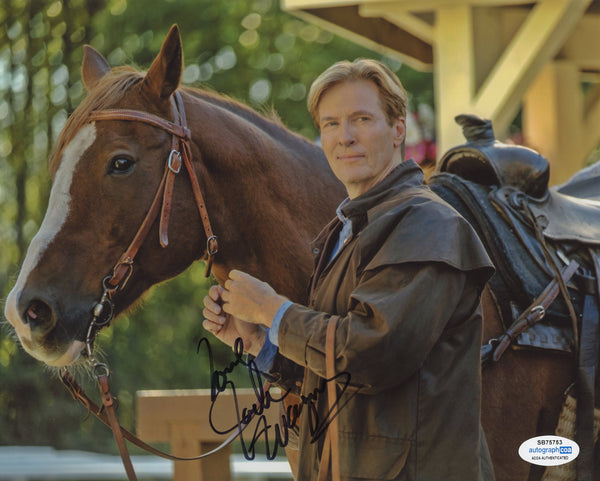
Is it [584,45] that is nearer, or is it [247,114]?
[247,114]

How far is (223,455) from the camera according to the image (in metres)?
3.28

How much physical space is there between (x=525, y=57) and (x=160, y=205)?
3110 millimetres

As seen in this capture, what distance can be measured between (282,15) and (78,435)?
18.3ft

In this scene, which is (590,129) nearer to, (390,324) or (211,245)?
(211,245)

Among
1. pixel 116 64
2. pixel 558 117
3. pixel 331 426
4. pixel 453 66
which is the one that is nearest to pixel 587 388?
pixel 331 426

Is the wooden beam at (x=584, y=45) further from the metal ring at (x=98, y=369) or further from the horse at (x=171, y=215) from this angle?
the metal ring at (x=98, y=369)

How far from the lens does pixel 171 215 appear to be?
220 cm

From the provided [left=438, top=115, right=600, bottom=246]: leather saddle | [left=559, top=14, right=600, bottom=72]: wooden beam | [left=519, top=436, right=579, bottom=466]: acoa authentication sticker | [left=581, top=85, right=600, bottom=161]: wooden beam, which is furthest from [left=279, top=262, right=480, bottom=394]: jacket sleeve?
[left=559, top=14, right=600, bottom=72]: wooden beam

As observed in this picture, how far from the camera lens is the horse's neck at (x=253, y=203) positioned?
2.33 metres

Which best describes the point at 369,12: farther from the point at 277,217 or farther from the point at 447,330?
the point at 447,330

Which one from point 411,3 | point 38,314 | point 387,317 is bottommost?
point 387,317

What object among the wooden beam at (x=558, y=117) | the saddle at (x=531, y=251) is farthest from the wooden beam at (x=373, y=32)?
the saddle at (x=531, y=251)

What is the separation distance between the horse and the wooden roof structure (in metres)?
2.05

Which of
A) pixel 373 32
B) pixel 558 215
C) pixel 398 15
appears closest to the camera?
pixel 558 215
